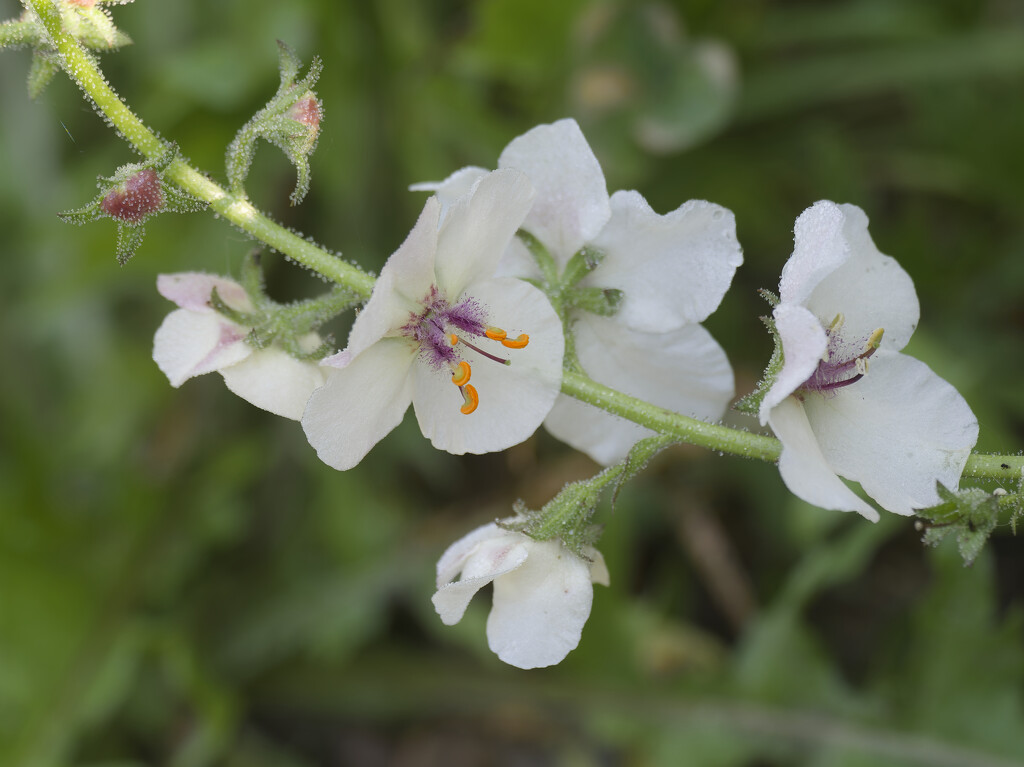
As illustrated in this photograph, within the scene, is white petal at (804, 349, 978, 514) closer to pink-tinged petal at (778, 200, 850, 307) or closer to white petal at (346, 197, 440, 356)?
pink-tinged petal at (778, 200, 850, 307)

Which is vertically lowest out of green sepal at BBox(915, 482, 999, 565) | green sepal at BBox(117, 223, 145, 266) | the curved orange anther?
green sepal at BBox(915, 482, 999, 565)

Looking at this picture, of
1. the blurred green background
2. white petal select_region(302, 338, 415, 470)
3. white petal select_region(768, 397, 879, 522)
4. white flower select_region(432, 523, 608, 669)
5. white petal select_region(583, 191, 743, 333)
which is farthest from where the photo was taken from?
the blurred green background

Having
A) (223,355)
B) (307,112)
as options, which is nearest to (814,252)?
(307,112)

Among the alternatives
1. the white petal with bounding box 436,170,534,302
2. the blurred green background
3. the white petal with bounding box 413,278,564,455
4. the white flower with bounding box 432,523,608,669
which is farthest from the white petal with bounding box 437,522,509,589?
the blurred green background

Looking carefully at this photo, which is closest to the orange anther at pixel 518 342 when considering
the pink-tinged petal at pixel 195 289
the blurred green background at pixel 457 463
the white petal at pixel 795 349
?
the white petal at pixel 795 349

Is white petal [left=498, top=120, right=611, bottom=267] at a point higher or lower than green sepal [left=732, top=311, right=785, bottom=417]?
higher

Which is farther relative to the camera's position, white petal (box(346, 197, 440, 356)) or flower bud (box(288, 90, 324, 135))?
flower bud (box(288, 90, 324, 135))
